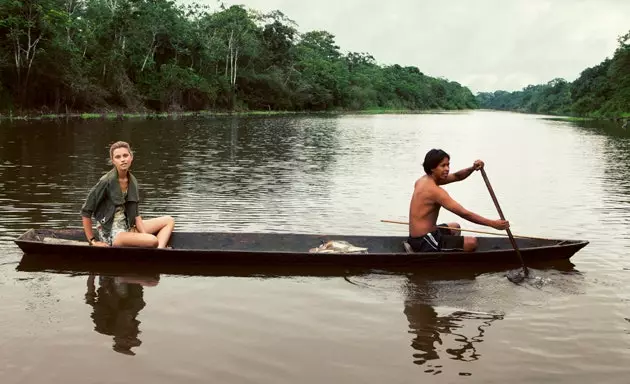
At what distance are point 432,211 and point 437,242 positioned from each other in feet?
1.21

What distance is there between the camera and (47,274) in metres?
6.63

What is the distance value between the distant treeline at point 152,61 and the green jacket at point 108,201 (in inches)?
1305

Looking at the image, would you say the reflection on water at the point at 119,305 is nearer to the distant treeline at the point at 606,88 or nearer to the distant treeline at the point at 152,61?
the distant treeline at the point at 152,61

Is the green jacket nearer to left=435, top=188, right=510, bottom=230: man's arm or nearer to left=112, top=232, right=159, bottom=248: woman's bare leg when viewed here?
left=112, top=232, right=159, bottom=248: woman's bare leg

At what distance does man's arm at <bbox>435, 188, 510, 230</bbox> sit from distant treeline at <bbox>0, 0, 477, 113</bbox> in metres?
34.9

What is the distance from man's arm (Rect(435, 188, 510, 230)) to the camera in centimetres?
676

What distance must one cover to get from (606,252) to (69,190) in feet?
32.0

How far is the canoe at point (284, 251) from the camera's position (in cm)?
681

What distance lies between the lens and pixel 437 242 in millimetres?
7035

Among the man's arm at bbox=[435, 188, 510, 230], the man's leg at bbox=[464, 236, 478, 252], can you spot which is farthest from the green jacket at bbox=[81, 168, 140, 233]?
the man's leg at bbox=[464, 236, 478, 252]

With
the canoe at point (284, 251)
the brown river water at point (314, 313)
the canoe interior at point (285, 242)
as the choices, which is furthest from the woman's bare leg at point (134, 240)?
the canoe interior at point (285, 242)

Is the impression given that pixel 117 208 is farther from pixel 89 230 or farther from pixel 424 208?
pixel 424 208

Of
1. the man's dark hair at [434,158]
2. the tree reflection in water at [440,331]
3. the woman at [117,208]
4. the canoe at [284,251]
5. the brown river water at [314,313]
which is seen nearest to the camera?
the brown river water at [314,313]

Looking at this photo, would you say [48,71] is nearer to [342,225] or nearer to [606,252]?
[342,225]
